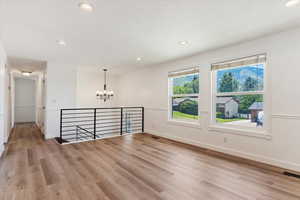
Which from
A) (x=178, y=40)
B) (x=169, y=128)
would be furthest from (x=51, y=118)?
(x=178, y=40)

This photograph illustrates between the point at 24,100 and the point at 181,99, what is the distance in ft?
28.3

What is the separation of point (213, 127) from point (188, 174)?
1627mm

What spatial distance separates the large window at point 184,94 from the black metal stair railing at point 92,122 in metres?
1.49

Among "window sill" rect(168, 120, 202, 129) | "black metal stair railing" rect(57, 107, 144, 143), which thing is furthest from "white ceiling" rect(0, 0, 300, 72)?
"black metal stair railing" rect(57, 107, 144, 143)

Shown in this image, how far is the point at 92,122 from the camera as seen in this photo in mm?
6496

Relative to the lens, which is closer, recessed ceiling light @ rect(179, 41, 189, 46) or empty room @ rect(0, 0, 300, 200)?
empty room @ rect(0, 0, 300, 200)

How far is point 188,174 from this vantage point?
8.46 ft

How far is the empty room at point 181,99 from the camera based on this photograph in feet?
6.89

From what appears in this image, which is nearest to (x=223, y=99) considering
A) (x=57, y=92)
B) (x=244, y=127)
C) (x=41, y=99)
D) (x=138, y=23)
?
(x=244, y=127)

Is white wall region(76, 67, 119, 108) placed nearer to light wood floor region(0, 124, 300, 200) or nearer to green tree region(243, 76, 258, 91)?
light wood floor region(0, 124, 300, 200)

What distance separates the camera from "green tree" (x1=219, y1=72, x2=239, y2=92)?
3.62 m

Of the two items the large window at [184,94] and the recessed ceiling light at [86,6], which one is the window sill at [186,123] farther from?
the recessed ceiling light at [86,6]

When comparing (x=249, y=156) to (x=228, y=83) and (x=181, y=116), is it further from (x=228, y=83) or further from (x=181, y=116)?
(x=181, y=116)

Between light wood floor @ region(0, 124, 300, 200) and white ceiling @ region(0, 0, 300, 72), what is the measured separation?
2.35 m
